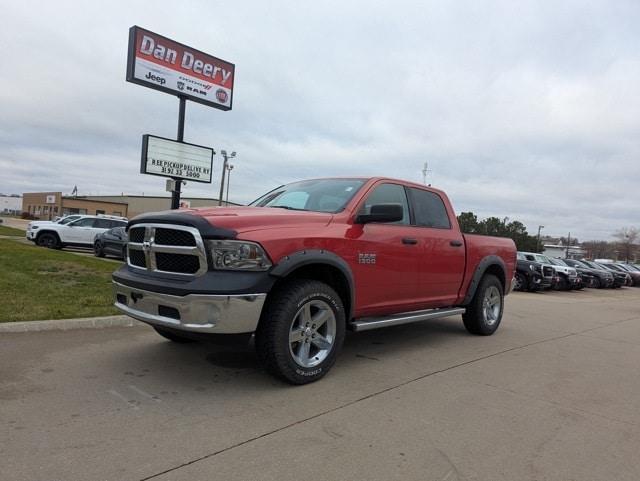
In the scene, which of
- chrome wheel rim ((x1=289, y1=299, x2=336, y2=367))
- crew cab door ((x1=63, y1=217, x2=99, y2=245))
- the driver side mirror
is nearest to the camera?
chrome wheel rim ((x1=289, y1=299, x2=336, y2=367))

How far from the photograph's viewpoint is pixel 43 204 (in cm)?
8862

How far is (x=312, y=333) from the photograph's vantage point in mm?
4488

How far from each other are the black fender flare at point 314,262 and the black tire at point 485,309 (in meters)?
2.91

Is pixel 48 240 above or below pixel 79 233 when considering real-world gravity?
below

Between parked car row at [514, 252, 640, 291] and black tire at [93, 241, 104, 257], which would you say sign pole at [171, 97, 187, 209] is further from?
parked car row at [514, 252, 640, 291]

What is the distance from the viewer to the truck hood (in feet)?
13.5

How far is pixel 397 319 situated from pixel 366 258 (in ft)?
2.81

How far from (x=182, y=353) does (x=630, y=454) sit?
4050 mm

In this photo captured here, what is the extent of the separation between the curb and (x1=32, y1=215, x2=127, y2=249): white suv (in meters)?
15.9

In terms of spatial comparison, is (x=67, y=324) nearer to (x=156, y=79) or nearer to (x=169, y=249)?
(x=169, y=249)

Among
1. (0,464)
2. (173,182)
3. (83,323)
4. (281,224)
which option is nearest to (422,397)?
(281,224)

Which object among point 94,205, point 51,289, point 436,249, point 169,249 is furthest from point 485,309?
point 94,205

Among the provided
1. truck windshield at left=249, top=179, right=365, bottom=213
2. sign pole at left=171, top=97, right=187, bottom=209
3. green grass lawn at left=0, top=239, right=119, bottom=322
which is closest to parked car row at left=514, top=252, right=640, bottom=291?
sign pole at left=171, top=97, right=187, bottom=209

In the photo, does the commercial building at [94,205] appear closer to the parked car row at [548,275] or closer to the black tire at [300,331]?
the parked car row at [548,275]
